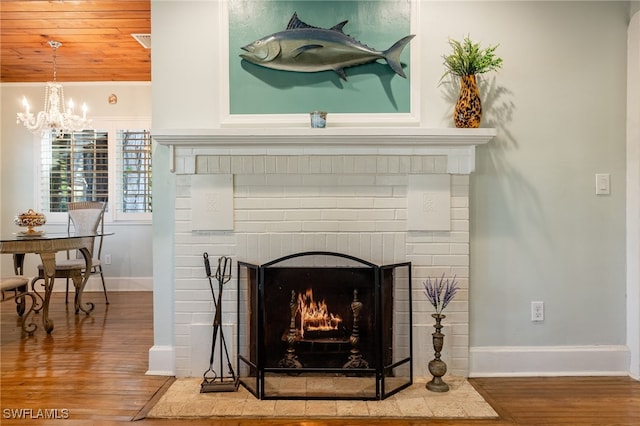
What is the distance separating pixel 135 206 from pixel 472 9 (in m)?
4.17

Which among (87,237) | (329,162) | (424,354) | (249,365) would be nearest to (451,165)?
(329,162)

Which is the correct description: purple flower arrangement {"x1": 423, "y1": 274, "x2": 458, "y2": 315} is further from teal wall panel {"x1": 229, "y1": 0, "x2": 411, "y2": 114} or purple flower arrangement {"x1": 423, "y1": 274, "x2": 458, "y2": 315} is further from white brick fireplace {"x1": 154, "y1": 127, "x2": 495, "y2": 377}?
teal wall panel {"x1": 229, "y1": 0, "x2": 411, "y2": 114}

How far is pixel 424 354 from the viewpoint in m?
2.58

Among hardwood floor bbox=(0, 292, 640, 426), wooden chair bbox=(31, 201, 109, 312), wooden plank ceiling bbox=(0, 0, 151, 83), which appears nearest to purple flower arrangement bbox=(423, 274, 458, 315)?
hardwood floor bbox=(0, 292, 640, 426)

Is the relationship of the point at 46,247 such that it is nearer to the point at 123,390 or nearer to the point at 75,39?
the point at 123,390

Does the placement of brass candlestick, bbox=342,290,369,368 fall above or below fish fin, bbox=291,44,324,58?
below

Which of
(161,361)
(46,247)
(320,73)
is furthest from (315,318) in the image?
(46,247)

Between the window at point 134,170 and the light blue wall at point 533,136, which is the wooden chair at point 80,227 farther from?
the light blue wall at point 533,136

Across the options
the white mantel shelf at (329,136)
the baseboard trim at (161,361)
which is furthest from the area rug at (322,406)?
the white mantel shelf at (329,136)

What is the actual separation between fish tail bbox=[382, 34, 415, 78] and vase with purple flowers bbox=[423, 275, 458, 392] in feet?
3.98

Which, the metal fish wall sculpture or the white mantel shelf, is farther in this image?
the metal fish wall sculpture

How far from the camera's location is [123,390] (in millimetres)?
2439

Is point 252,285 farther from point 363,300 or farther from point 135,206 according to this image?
point 135,206

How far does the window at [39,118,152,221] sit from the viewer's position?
523 centimetres
